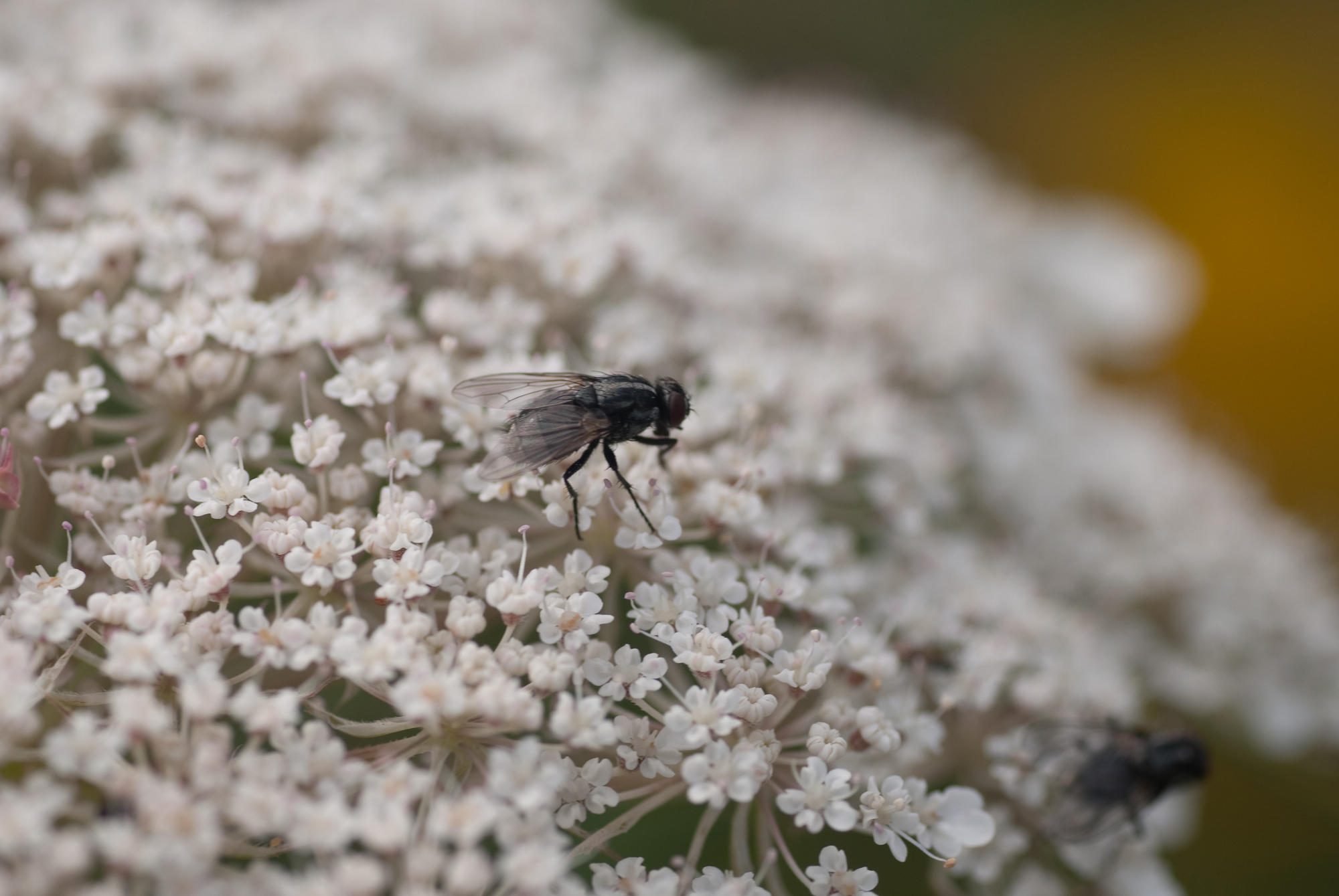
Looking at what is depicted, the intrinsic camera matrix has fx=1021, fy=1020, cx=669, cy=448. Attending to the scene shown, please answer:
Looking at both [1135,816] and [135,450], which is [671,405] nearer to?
[135,450]

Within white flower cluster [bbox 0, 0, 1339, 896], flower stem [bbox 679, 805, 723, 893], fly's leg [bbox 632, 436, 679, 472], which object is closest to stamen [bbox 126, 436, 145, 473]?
white flower cluster [bbox 0, 0, 1339, 896]

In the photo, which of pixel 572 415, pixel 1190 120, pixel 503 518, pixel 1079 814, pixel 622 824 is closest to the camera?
pixel 622 824

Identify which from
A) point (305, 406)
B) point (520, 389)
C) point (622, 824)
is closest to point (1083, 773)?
point (622, 824)

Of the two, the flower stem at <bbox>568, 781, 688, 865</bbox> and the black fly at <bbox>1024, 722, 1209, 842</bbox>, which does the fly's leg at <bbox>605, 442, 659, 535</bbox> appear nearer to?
the flower stem at <bbox>568, 781, 688, 865</bbox>

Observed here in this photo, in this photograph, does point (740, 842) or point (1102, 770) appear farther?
point (1102, 770)

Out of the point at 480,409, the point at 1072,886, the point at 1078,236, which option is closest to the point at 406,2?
the point at 480,409

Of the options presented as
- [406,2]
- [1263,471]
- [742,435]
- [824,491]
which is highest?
[406,2]

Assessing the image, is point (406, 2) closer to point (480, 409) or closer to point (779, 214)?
point (779, 214)
